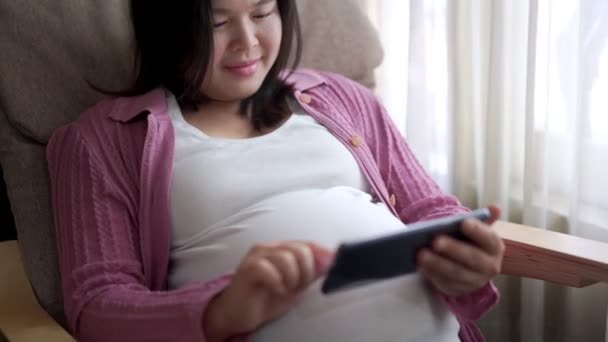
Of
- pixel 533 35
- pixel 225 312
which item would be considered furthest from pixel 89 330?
pixel 533 35

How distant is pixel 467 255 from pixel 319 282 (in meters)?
0.19

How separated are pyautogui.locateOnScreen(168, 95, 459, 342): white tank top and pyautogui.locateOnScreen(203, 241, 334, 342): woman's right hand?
0.06 metres

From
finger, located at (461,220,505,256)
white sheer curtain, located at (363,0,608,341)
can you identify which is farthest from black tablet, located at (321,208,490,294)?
white sheer curtain, located at (363,0,608,341)

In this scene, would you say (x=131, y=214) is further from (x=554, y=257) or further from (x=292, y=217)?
(x=554, y=257)

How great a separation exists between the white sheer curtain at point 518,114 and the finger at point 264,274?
0.72m

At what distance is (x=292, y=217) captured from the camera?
0.96 meters

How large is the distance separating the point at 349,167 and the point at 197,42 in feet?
1.01

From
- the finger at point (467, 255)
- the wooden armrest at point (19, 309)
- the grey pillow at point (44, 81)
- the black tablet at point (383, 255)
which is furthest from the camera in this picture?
the grey pillow at point (44, 81)

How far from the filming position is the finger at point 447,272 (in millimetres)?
814

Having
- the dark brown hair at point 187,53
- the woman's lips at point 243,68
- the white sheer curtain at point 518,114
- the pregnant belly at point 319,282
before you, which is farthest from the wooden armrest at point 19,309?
the white sheer curtain at point 518,114

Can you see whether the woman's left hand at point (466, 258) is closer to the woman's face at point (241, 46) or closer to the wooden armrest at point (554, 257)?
the wooden armrest at point (554, 257)

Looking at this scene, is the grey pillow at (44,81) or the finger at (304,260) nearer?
the finger at (304,260)

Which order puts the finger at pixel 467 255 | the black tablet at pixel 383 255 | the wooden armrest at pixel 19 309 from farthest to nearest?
the wooden armrest at pixel 19 309, the finger at pixel 467 255, the black tablet at pixel 383 255

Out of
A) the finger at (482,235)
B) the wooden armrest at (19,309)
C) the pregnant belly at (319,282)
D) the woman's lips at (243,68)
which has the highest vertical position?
the woman's lips at (243,68)
